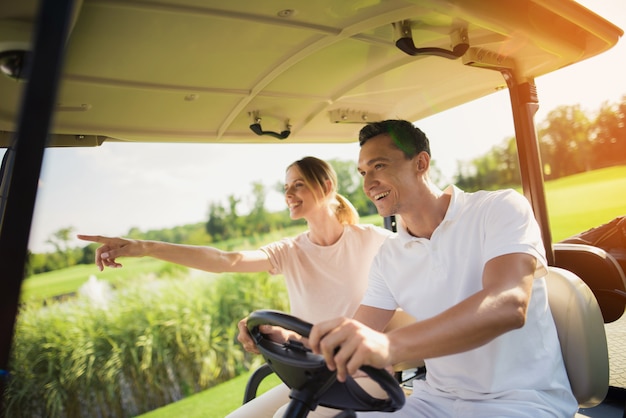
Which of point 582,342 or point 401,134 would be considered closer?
point 582,342

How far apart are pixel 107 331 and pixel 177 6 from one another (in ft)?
17.9

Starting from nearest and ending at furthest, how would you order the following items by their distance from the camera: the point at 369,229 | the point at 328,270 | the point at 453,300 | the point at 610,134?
the point at 453,300
the point at 610,134
the point at 328,270
the point at 369,229

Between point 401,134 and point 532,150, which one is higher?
point 401,134

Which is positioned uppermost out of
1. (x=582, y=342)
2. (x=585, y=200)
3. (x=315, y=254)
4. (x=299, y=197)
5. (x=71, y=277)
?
(x=299, y=197)

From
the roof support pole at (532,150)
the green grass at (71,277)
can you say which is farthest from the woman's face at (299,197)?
the green grass at (71,277)

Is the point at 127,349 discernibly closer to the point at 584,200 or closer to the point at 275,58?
the point at 275,58

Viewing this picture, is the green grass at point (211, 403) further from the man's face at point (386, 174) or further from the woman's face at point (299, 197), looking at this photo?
the man's face at point (386, 174)

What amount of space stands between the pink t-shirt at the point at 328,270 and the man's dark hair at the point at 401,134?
2.28 ft

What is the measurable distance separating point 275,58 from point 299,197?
105 centimetres

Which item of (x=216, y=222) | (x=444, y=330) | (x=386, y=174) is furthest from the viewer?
(x=216, y=222)

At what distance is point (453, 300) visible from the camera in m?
1.75

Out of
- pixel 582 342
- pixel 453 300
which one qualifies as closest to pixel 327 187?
pixel 453 300

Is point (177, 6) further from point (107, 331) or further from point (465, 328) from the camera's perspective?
point (107, 331)

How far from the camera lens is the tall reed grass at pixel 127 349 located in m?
5.43
